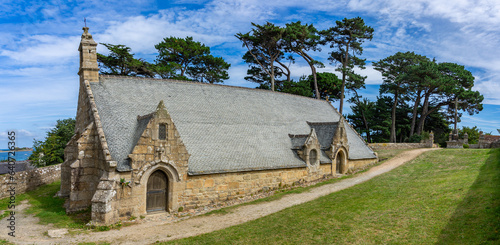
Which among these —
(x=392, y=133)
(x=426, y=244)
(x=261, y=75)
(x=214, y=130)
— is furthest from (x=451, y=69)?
(x=426, y=244)

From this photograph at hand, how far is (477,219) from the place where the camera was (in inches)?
415

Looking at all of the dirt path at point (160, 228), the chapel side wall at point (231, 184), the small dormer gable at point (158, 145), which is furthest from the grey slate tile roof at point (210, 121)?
the dirt path at point (160, 228)

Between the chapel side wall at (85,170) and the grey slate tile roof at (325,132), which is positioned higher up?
the grey slate tile roof at (325,132)

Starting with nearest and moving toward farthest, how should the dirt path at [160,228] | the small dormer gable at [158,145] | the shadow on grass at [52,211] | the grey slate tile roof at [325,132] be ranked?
the dirt path at [160,228], the shadow on grass at [52,211], the small dormer gable at [158,145], the grey slate tile roof at [325,132]

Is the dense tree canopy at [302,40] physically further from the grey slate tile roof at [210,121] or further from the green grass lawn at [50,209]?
the green grass lawn at [50,209]

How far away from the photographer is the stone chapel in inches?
600

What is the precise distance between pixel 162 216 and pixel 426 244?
11845mm

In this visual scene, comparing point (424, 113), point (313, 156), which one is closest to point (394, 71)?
Result: point (424, 113)

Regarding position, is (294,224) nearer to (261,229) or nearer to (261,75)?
(261,229)

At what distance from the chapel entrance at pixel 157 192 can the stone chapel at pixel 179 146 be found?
51 mm

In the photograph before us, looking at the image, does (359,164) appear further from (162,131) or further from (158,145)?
(158,145)

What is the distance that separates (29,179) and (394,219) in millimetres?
23880

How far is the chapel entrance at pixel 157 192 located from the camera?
623 inches

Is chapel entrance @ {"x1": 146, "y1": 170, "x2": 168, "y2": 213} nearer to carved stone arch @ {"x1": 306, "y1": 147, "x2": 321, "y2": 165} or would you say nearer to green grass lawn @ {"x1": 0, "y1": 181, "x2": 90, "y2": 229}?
green grass lawn @ {"x1": 0, "y1": 181, "x2": 90, "y2": 229}
